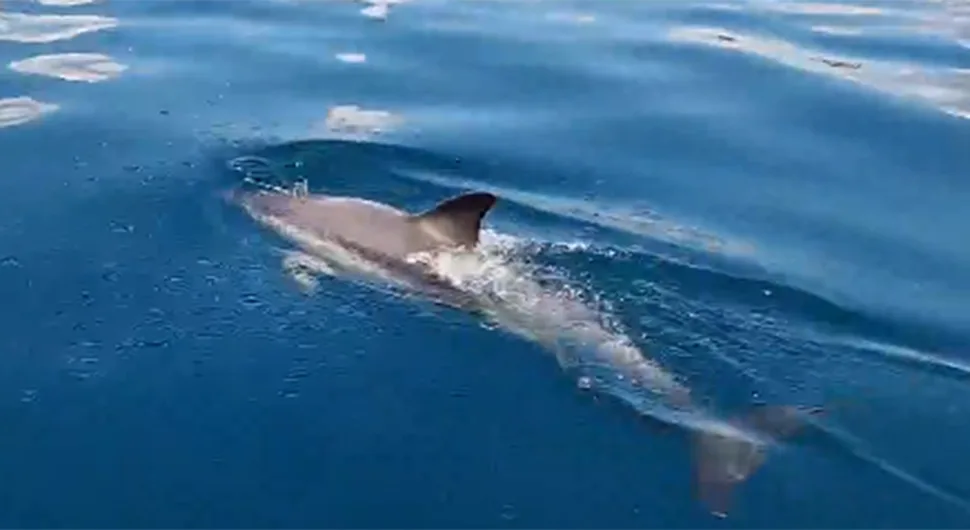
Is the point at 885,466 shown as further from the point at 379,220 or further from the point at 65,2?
the point at 65,2

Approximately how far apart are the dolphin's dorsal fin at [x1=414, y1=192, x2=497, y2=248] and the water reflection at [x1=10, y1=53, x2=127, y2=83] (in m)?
5.39

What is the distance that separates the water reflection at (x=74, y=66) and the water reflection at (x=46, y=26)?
2.67 ft

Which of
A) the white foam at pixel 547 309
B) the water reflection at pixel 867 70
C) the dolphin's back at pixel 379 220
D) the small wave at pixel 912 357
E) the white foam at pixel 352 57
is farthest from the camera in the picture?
the white foam at pixel 352 57

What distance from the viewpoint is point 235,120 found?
12547mm

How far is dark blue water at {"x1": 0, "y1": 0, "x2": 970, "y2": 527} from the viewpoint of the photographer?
7.39 metres

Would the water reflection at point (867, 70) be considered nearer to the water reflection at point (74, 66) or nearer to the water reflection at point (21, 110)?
the water reflection at point (74, 66)

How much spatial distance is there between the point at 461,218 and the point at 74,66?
20.4ft

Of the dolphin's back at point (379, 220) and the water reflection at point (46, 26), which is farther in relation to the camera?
the water reflection at point (46, 26)

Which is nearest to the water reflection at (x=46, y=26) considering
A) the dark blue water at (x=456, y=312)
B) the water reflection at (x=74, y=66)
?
the dark blue water at (x=456, y=312)

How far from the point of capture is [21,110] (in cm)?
1241

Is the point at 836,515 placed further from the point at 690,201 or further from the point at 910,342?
the point at 690,201

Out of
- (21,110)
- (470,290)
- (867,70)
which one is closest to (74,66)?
(21,110)

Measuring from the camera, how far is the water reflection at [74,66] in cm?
1361

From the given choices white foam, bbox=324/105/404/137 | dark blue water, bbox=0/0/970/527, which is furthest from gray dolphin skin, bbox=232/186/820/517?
white foam, bbox=324/105/404/137
